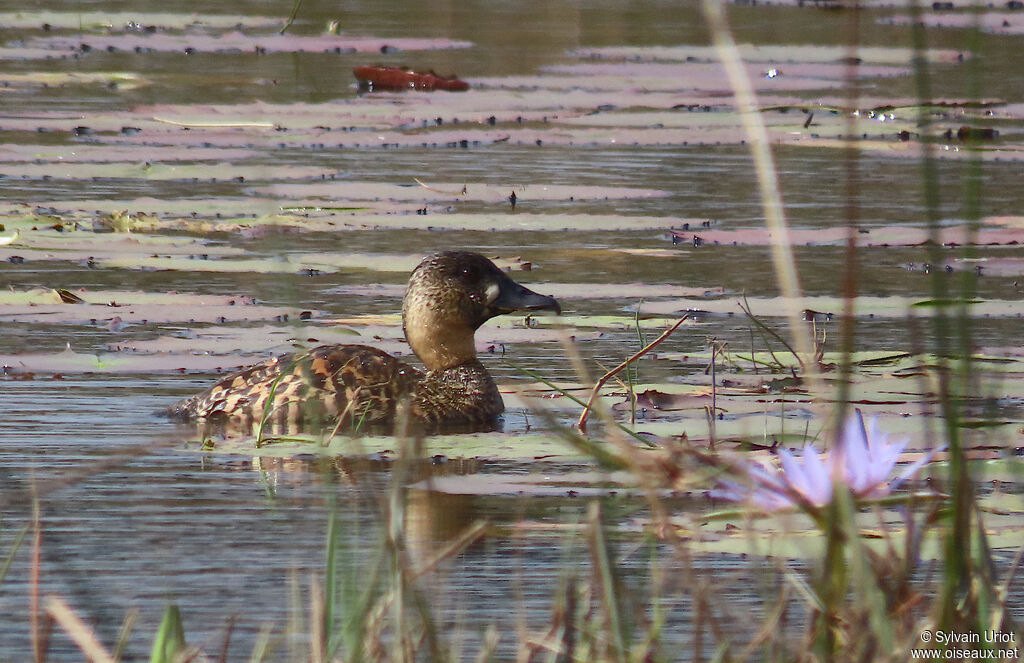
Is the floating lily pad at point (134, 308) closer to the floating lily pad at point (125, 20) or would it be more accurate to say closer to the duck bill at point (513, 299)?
the duck bill at point (513, 299)

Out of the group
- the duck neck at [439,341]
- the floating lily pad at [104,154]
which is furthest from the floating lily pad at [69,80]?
the duck neck at [439,341]

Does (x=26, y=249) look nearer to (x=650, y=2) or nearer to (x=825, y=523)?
(x=825, y=523)

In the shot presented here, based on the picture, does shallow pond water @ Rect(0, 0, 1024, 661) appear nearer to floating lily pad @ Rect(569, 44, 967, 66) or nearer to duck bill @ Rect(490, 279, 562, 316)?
floating lily pad @ Rect(569, 44, 967, 66)

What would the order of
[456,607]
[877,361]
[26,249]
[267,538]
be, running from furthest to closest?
[26,249] → [877,361] → [267,538] → [456,607]

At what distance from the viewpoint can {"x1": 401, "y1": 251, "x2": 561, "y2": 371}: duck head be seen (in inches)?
250

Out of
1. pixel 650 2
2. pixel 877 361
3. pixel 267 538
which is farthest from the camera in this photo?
pixel 650 2

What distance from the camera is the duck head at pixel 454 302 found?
6.35 metres

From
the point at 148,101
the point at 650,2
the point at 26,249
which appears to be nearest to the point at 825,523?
the point at 26,249

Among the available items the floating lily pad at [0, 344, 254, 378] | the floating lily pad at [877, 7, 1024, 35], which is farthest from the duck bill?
the floating lily pad at [877, 7, 1024, 35]

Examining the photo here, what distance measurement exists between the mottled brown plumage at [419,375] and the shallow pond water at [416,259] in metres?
0.19

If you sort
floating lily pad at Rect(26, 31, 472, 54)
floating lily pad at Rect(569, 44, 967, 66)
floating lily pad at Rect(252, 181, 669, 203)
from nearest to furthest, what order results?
1. floating lily pad at Rect(252, 181, 669, 203)
2. floating lily pad at Rect(26, 31, 472, 54)
3. floating lily pad at Rect(569, 44, 967, 66)

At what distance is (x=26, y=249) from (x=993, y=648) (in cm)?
583

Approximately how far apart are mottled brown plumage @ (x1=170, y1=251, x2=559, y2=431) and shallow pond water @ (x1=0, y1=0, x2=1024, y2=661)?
19 cm

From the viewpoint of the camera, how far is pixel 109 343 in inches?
256
